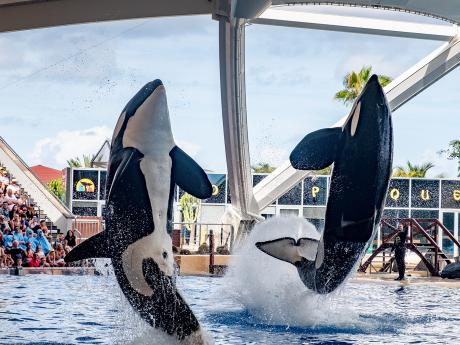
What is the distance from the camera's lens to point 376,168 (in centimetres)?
693

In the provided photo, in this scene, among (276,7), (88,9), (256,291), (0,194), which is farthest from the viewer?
(0,194)

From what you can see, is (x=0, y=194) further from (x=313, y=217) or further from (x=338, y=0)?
(x=313, y=217)

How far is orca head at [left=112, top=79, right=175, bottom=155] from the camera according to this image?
6.36 meters

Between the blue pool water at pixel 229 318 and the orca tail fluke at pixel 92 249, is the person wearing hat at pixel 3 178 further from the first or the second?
the orca tail fluke at pixel 92 249

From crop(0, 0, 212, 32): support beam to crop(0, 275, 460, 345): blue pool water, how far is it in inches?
192

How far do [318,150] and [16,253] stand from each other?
11.3 meters

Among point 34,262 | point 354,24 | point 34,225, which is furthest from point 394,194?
point 34,262

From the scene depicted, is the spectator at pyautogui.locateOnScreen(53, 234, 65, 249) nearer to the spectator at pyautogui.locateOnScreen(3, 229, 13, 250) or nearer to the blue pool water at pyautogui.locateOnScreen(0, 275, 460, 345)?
the spectator at pyautogui.locateOnScreen(3, 229, 13, 250)

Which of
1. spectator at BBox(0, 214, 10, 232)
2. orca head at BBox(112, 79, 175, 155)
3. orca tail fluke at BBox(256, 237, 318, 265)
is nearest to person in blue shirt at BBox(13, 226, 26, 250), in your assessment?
spectator at BBox(0, 214, 10, 232)

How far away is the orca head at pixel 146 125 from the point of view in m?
6.36

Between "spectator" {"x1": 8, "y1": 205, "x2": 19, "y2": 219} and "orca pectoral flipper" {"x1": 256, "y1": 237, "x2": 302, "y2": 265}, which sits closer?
"orca pectoral flipper" {"x1": 256, "y1": 237, "x2": 302, "y2": 265}

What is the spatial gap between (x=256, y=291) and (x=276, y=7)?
420 inches

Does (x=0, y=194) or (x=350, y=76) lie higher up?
(x=350, y=76)

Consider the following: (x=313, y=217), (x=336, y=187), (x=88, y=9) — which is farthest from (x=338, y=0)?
(x=313, y=217)
